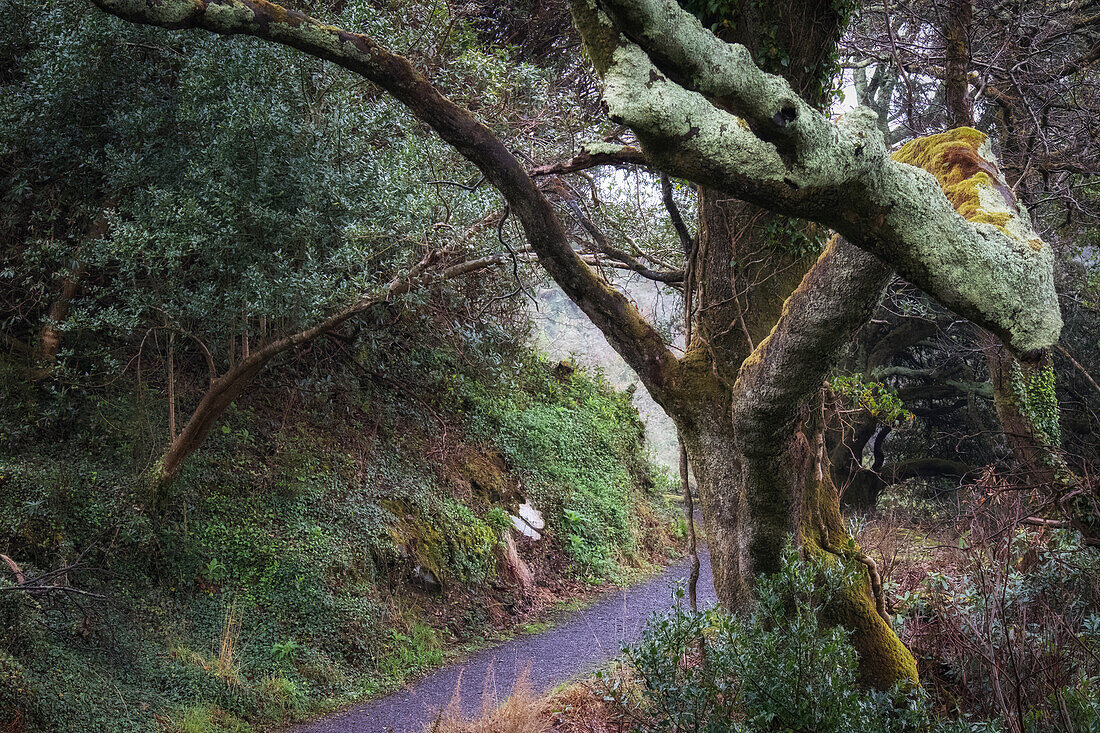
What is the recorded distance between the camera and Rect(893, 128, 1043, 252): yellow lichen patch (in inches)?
130

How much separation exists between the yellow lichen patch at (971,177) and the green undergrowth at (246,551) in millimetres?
5935

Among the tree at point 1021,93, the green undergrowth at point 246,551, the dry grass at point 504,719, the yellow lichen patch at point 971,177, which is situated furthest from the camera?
the tree at point 1021,93

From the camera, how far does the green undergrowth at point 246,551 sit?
222 inches

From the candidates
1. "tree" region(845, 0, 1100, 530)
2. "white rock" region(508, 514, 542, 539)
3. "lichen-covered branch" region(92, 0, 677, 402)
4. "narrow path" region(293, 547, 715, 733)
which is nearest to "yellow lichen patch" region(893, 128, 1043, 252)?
"lichen-covered branch" region(92, 0, 677, 402)

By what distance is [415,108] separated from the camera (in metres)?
4.46

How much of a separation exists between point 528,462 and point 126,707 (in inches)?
283

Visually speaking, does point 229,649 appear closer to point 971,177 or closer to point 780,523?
point 780,523

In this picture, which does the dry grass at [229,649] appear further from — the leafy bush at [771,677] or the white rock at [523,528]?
the white rock at [523,528]

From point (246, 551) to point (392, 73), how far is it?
4.98 m

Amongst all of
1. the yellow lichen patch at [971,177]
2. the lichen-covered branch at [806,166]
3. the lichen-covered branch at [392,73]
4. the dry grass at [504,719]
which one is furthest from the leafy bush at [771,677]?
the lichen-covered branch at [392,73]

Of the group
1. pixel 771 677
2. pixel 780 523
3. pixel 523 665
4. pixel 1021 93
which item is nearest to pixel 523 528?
pixel 523 665

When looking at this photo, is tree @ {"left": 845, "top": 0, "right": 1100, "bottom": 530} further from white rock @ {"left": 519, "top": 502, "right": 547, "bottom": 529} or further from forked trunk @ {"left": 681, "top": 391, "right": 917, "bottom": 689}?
white rock @ {"left": 519, "top": 502, "right": 547, "bottom": 529}

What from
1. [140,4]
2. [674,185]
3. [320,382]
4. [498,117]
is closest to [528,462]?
[320,382]

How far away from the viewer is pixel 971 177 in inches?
145
